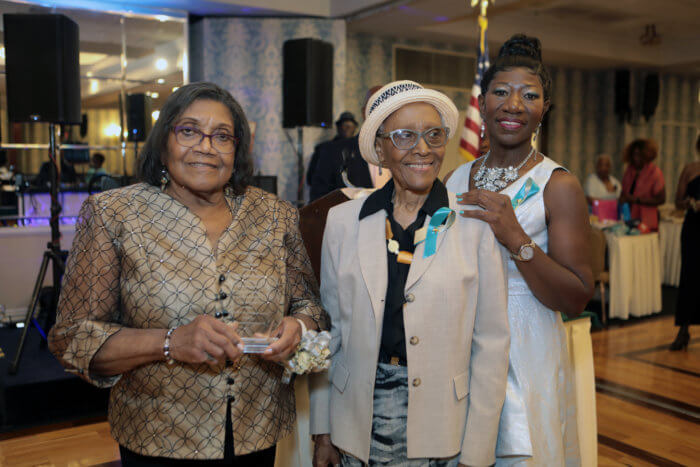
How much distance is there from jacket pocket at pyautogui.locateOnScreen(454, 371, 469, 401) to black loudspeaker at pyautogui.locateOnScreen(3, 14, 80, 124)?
12.7 feet

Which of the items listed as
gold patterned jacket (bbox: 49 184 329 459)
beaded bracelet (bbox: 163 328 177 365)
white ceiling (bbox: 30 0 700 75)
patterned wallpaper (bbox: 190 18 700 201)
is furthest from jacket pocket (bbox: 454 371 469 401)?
patterned wallpaper (bbox: 190 18 700 201)

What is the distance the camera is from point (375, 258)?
5.08 ft

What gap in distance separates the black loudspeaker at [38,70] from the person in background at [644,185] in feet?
21.6

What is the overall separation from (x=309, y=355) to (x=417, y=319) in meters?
0.29

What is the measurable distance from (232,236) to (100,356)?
43 cm

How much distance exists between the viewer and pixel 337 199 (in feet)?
7.72

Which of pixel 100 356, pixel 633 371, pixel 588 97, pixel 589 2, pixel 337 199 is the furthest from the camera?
pixel 588 97

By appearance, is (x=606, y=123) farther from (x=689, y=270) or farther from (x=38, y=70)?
(x=38, y=70)

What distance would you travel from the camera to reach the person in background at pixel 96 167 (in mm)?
6953

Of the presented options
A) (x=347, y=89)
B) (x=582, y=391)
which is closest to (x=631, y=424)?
(x=582, y=391)

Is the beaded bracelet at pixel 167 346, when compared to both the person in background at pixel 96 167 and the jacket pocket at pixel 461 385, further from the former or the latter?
the person in background at pixel 96 167

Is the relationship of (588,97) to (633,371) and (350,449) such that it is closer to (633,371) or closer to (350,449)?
(633,371)

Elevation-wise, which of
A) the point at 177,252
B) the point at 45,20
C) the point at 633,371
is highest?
the point at 45,20

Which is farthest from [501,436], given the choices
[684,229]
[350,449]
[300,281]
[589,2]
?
[589,2]
